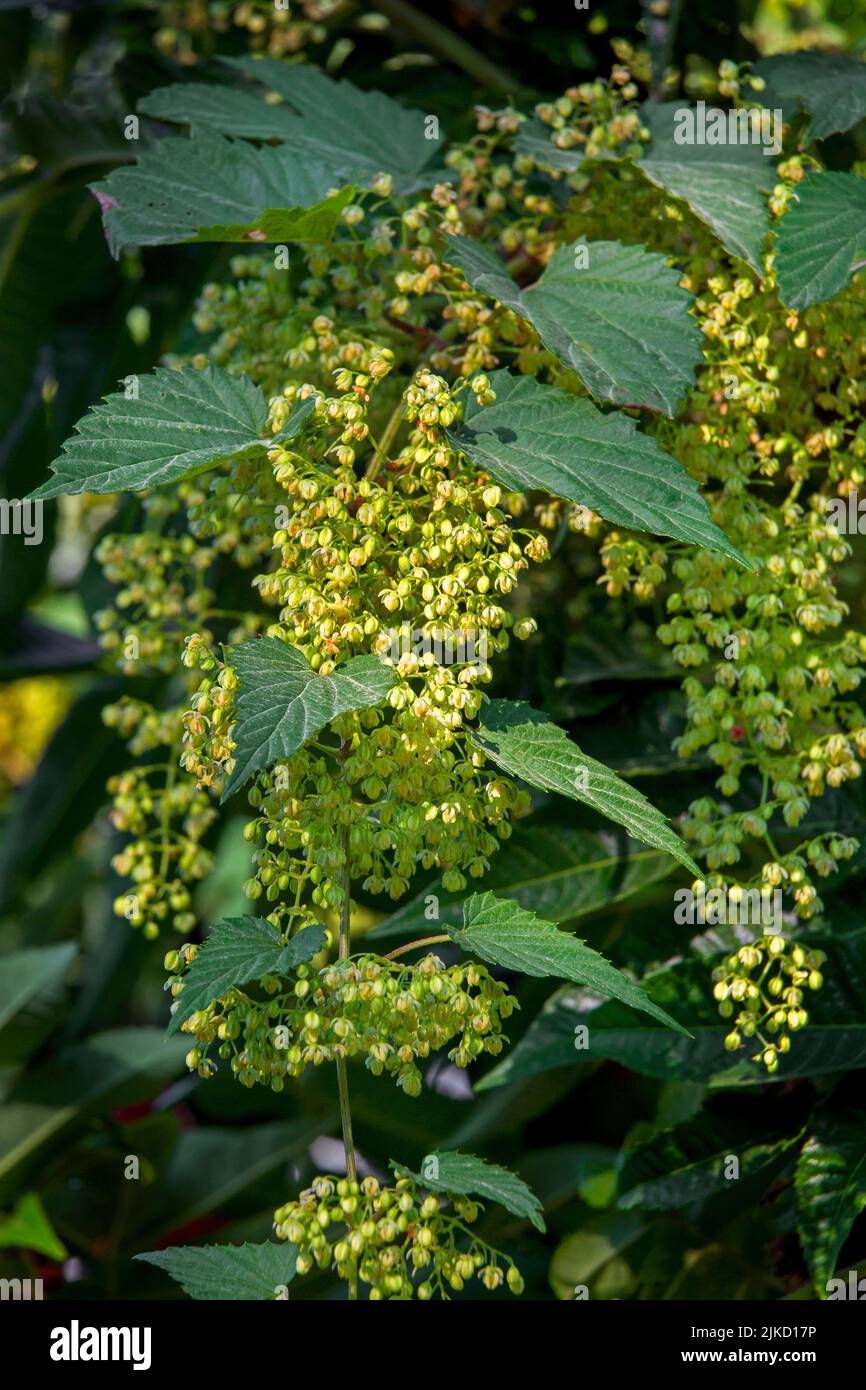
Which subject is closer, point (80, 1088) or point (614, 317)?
point (614, 317)

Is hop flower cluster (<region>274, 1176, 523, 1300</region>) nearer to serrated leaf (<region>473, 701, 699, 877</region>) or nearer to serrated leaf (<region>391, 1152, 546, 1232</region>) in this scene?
serrated leaf (<region>391, 1152, 546, 1232</region>)

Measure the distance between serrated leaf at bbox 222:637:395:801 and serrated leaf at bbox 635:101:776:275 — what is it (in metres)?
0.38

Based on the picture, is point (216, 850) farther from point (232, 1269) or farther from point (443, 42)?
point (443, 42)

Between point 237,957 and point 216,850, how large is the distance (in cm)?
89

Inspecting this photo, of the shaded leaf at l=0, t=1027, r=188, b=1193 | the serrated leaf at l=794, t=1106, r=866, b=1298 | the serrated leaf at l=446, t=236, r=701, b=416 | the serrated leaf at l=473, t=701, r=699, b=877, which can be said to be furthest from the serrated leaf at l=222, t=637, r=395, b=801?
the shaded leaf at l=0, t=1027, r=188, b=1193

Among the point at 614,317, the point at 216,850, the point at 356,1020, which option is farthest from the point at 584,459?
the point at 216,850

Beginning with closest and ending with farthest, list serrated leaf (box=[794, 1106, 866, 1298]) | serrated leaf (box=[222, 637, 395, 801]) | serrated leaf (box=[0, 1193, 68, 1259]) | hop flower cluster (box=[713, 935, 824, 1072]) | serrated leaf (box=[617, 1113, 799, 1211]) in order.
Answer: serrated leaf (box=[222, 637, 395, 801])
hop flower cluster (box=[713, 935, 824, 1072])
serrated leaf (box=[794, 1106, 866, 1298])
serrated leaf (box=[617, 1113, 799, 1211])
serrated leaf (box=[0, 1193, 68, 1259])

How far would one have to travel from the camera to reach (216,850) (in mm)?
1571

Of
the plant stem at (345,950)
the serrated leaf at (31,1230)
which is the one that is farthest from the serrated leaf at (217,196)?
the serrated leaf at (31,1230)

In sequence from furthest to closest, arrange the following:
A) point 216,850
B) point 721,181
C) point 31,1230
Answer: point 216,850, point 31,1230, point 721,181

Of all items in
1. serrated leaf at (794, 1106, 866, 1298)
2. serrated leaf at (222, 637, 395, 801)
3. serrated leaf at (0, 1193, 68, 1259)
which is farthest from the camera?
serrated leaf at (0, 1193, 68, 1259)

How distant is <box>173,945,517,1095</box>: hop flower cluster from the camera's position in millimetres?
690

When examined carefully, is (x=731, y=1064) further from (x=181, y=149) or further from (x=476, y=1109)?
(x=181, y=149)

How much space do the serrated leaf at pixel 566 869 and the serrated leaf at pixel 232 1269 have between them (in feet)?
1.09
